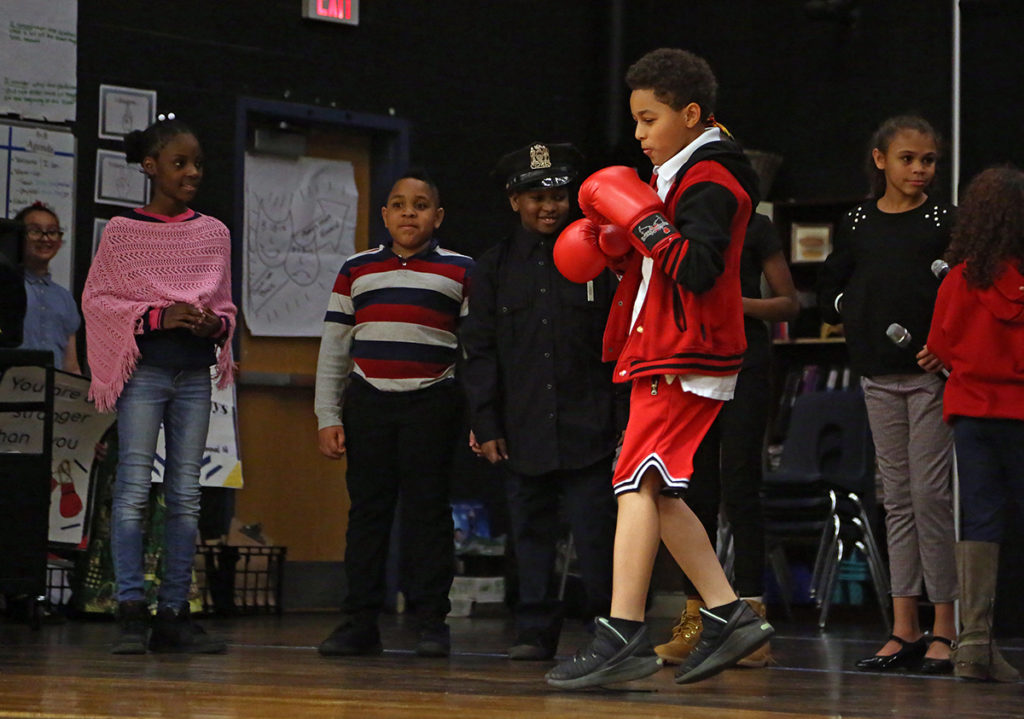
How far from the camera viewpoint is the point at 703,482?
160 inches

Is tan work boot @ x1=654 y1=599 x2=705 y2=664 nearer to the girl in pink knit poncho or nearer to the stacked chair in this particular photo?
the girl in pink knit poncho

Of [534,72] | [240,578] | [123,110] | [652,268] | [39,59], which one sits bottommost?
[240,578]

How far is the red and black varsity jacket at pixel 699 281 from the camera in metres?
3.08

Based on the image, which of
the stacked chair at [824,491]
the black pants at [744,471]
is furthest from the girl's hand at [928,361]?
the stacked chair at [824,491]

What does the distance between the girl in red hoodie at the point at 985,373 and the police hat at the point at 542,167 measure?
1.02 m

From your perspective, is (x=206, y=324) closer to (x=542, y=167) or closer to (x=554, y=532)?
(x=542, y=167)

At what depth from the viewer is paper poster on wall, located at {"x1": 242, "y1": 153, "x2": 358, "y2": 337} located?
6.56 meters

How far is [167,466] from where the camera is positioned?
4215 millimetres

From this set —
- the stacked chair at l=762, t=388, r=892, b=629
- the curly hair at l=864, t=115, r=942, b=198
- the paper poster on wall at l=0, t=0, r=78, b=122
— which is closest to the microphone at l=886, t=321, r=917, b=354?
the curly hair at l=864, t=115, r=942, b=198

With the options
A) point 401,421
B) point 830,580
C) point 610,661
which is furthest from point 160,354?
point 830,580

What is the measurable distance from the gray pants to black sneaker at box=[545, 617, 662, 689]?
4.27ft

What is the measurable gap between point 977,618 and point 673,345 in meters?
1.22

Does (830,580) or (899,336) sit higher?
(899,336)

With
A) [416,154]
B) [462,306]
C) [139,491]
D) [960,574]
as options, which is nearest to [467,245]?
[416,154]
